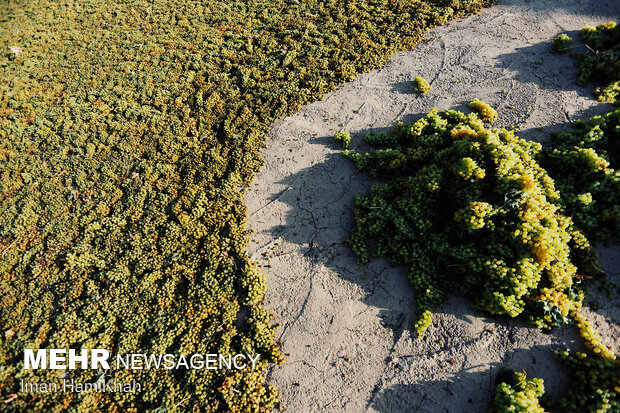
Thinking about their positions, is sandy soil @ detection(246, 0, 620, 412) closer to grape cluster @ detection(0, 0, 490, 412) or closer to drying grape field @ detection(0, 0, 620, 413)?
drying grape field @ detection(0, 0, 620, 413)

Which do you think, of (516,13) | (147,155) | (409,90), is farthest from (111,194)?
(516,13)

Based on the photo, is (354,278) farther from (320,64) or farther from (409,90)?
(320,64)

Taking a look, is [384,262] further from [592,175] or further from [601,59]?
[601,59]

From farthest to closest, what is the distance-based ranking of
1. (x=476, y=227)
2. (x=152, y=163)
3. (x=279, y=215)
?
(x=152, y=163), (x=279, y=215), (x=476, y=227)

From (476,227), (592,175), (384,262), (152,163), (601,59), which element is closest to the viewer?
(476,227)

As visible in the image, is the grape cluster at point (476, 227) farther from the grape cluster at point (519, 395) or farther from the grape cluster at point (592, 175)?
the grape cluster at point (519, 395)

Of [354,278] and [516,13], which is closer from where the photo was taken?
[354,278]

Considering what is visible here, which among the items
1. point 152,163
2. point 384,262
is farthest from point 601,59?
point 152,163

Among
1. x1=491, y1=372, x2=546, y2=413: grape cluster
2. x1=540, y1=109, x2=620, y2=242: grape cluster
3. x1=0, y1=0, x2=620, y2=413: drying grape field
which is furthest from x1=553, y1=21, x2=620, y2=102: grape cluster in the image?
x1=491, y1=372, x2=546, y2=413: grape cluster
